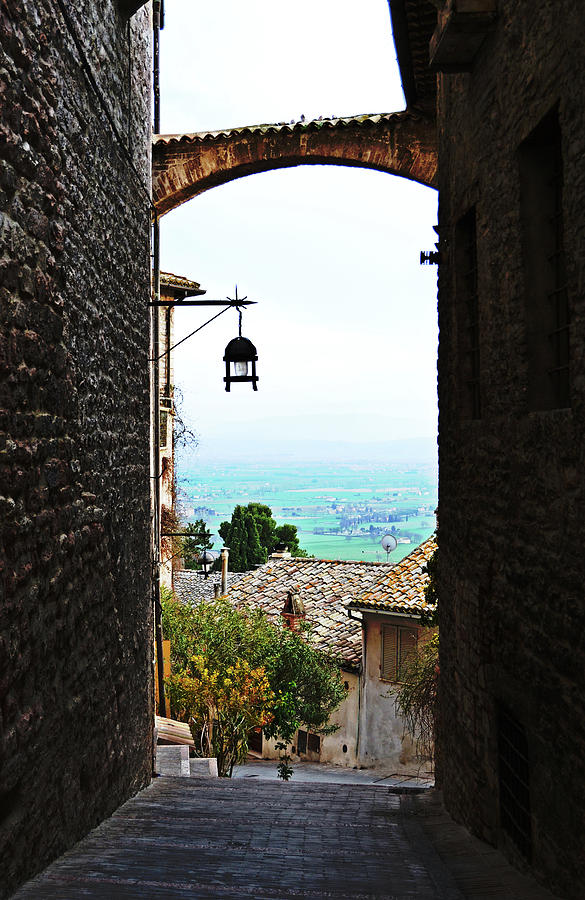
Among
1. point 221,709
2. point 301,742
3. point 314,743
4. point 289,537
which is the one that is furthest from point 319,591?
point 289,537

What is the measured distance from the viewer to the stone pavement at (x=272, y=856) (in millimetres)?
3445

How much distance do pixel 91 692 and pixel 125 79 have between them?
14.0ft

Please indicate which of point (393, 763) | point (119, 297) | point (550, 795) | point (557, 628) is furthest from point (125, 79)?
point (393, 763)

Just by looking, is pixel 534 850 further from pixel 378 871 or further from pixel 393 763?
pixel 393 763

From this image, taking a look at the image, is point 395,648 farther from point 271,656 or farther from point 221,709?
point 221,709

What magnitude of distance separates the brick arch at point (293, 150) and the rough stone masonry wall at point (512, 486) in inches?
124

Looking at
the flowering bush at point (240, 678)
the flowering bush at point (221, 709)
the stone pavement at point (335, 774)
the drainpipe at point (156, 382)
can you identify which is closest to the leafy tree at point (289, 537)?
the flowering bush at point (240, 678)

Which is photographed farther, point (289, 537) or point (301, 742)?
point (289, 537)

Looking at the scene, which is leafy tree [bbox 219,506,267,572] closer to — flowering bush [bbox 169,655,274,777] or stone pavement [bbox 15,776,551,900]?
flowering bush [bbox 169,655,274,777]

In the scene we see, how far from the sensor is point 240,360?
7312 millimetres

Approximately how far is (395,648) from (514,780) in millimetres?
12049

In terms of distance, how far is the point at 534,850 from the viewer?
409 cm

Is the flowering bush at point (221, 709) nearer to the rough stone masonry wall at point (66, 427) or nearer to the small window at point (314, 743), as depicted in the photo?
the small window at point (314, 743)

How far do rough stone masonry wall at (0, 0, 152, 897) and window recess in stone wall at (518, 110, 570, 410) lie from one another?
2459 millimetres
